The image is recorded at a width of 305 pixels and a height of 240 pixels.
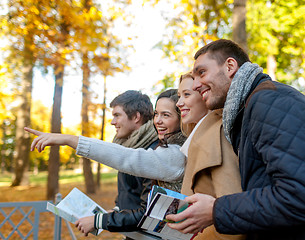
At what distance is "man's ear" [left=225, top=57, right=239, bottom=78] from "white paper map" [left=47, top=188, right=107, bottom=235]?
1.67 meters

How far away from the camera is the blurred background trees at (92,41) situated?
23.1ft

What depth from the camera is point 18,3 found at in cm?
741

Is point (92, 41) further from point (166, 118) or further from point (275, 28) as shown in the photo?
point (275, 28)

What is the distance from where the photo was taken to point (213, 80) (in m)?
1.57

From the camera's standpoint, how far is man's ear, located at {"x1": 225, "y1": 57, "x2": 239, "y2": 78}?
5.13 ft

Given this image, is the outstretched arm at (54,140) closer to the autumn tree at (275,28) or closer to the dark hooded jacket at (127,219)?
the dark hooded jacket at (127,219)

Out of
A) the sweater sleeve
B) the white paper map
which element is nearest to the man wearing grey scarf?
the sweater sleeve

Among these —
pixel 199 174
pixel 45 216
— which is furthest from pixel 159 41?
pixel 199 174

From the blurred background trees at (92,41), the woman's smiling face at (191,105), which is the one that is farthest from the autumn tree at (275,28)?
the woman's smiling face at (191,105)

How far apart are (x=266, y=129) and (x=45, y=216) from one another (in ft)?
26.0

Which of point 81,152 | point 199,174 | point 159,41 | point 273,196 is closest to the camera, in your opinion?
point 273,196

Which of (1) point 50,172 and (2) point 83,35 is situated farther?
(1) point 50,172

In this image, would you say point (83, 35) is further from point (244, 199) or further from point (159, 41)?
point (244, 199)

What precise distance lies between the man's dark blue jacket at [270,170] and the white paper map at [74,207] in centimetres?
155
